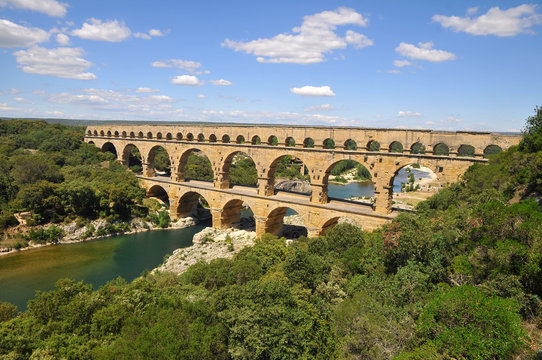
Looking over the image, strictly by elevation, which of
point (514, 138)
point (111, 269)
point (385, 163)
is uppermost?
point (514, 138)

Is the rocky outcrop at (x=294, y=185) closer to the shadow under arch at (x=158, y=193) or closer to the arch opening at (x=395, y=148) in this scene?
the arch opening at (x=395, y=148)

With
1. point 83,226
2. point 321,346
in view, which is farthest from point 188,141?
point 321,346

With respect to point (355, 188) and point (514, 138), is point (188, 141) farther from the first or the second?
point (355, 188)

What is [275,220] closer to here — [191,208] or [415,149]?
[191,208]

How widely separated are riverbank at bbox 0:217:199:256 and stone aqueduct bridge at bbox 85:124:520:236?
129cm

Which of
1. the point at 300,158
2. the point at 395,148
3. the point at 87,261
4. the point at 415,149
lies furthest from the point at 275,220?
the point at 395,148

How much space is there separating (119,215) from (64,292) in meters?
20.4

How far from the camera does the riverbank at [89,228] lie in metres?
26.7

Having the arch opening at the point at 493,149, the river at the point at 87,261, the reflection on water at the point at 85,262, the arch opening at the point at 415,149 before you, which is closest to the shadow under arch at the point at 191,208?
the river at the point at 87,261

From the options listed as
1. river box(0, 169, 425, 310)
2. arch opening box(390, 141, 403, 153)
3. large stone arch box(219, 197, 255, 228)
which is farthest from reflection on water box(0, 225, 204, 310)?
arch opening box(390, 141, 403, 153)

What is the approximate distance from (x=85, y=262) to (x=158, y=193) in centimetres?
1356

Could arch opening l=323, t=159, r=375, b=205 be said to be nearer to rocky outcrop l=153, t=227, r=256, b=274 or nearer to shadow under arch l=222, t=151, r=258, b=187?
shadow under arch l=222, t=151, r=258, b=187

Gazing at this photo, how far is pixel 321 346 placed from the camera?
10039mm

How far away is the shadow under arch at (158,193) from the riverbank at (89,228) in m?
4.17
